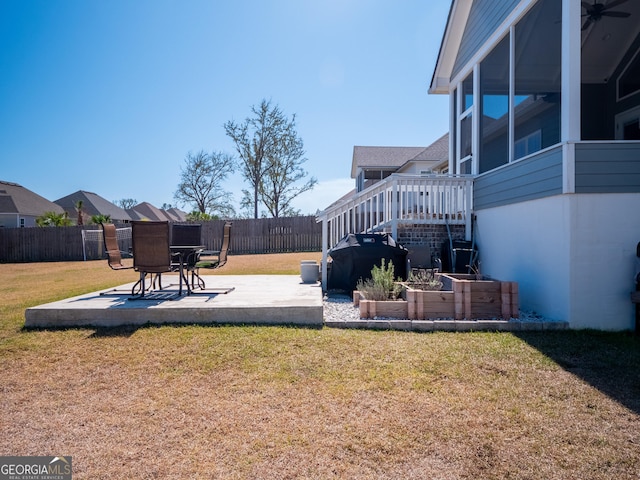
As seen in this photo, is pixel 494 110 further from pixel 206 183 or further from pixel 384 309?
pixel 206 183

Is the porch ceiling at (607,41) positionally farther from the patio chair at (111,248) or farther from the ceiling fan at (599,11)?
the patio chair at (111,248)

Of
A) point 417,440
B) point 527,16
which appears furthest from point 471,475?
point 527,16

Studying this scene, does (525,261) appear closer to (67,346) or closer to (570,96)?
(570,96)

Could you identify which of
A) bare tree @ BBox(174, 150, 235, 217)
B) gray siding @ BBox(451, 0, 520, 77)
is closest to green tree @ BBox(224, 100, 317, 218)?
bare tree @ BBox(174, 150, 235, 217)

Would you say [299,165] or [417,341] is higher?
[299,165]

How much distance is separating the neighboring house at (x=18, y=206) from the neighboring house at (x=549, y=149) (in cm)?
3330

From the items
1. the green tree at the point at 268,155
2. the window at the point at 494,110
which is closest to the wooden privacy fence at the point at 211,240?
the green tree at the point at 268,155

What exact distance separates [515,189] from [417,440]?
15.5 feet

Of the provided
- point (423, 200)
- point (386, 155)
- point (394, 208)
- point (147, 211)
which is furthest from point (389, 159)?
point (147, 211)

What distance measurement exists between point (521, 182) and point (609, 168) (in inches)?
48.3

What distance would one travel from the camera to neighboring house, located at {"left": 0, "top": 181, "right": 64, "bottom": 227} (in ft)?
95.4

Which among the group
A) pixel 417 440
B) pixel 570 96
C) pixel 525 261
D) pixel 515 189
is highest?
pixel 570 96

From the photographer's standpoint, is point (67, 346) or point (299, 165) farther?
point (299, 165)

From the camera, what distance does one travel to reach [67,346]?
12.4 feet
